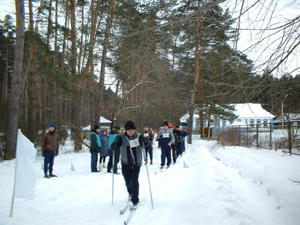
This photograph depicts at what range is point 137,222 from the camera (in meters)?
4.34

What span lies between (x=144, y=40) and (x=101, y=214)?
11.7ft

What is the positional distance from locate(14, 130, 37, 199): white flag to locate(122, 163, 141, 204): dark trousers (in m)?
1.87

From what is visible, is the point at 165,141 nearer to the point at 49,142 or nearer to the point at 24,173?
the point at 49,142

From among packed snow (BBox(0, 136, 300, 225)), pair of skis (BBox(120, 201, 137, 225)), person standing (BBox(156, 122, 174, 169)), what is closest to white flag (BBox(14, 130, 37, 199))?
packed snow (BBox(0, 136, 300, 225))

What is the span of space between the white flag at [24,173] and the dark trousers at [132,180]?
1865 mm

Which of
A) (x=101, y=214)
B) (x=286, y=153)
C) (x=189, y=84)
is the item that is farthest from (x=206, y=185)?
(x=189, y=84)

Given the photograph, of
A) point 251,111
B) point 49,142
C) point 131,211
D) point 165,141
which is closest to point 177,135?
point 165,141

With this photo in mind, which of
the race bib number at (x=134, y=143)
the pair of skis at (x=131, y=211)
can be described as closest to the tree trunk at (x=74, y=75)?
the race bib number at (x=134, y=143)

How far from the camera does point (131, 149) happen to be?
5.34 m

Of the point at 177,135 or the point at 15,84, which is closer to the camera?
the point at 15,84

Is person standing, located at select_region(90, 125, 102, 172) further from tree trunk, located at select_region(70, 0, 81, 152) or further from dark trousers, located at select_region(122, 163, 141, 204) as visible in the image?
tree trunk, located at select_region(70, 0, 81, 152)

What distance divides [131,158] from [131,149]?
0.65 ft

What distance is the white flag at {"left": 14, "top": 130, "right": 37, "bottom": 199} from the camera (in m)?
4.78

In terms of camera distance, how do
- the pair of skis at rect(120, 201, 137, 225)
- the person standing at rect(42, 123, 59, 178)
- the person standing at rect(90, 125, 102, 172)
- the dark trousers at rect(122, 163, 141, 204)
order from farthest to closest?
the person standing at rect(90, 125, 102, 172), the person standing at rect(42, 123, 59, 178), the dark trousers at rect(122, 163, 141, 204), the pair of skis at rect(120, 201, 137, 225)
